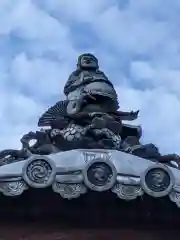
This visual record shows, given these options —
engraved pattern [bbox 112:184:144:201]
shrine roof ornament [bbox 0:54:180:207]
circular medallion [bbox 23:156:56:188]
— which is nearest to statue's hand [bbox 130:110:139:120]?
shrine roof ornament [bbox 0:54:180:207]

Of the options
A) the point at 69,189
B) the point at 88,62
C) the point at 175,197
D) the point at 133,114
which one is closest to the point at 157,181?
the point at 175,197

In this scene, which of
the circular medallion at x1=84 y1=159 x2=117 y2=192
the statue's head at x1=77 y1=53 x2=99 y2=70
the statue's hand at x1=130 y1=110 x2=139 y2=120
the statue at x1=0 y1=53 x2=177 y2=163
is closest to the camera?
the circular medallion at x1=84 y1=159 x2=117 y2=192

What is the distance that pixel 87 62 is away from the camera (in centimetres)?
804

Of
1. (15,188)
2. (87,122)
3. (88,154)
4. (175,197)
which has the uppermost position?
(87,122)

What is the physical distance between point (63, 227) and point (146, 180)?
2.68ft

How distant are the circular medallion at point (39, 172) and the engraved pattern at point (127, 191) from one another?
0.50m

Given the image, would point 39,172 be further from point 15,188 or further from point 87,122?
point 87,122

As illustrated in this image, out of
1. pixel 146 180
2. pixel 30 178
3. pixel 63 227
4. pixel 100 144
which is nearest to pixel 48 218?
pixel 63 227

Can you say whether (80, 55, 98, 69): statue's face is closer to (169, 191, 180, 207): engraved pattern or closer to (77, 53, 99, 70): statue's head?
(77, 53, 99, 70): statue's head

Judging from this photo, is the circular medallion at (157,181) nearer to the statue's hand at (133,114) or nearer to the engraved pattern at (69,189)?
the engraved pattern at (69,189)

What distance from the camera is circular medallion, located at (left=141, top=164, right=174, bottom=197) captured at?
500 cm

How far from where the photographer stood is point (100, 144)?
21.6 feet

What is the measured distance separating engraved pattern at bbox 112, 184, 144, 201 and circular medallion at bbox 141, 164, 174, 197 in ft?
0.26

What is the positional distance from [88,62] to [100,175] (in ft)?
10.7
